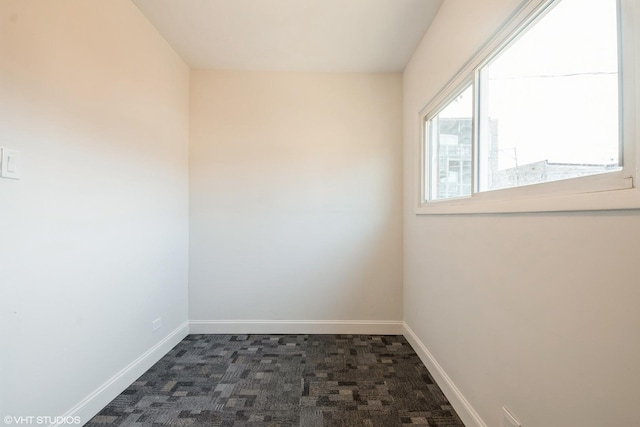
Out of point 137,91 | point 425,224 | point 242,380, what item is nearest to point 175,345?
point 242,380

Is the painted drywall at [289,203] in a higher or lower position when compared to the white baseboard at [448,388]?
higher

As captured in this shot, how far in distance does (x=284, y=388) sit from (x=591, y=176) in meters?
2.05

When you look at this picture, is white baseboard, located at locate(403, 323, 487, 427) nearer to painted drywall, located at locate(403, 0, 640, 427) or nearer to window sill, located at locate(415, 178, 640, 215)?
painted drywall, located at locate(403, 0, 640, 427)

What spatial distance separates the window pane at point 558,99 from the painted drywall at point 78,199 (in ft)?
7.45

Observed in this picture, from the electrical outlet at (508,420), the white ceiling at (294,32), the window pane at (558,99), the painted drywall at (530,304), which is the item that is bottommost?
the electrical outlet at (508,420)

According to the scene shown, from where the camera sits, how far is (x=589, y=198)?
2.86 ft

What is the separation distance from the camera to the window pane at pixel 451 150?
5.98 ft

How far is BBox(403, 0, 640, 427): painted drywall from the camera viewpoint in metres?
0.80

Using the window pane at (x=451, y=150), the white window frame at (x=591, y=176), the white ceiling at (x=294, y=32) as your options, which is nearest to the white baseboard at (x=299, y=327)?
the window pane at (x=451, y=150)

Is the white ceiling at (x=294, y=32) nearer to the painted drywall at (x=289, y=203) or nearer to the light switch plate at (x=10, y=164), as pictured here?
the painted drywall at (x=289, y=203)

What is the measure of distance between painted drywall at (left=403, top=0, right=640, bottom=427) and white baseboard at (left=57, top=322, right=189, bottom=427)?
218 cm

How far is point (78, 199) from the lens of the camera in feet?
5.25

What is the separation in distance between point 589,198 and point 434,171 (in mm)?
1600

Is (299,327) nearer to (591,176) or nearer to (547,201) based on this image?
(547,201)
